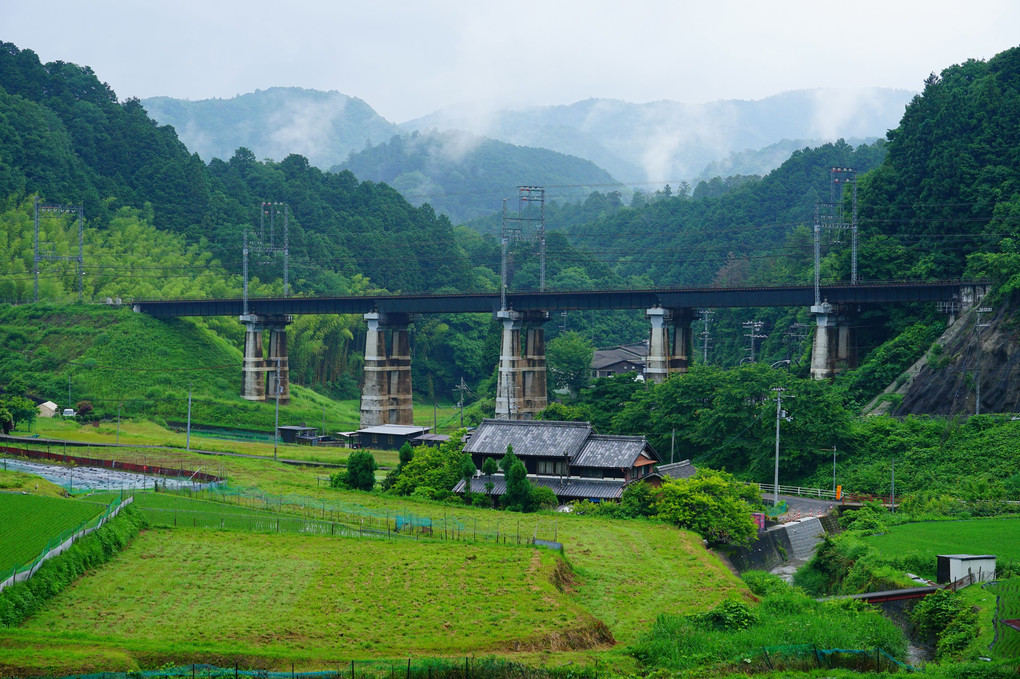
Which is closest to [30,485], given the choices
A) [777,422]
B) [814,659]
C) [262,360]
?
[814,659]

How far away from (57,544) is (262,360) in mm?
75426

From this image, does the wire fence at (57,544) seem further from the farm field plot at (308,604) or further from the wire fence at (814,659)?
the wire fence at (814,659)

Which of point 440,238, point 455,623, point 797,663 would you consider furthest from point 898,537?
point 440,238

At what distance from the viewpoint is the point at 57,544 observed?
4256cm

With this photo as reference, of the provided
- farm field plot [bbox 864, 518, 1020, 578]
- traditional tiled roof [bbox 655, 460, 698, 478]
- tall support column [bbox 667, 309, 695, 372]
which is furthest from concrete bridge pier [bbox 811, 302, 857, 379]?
farm field plot [bbox 864, 518, 1020, 578]

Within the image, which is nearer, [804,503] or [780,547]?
[780,547]

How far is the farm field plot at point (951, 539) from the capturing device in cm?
4869

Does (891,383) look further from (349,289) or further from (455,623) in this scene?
(349,289)

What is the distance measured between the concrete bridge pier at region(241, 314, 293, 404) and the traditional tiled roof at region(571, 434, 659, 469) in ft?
189

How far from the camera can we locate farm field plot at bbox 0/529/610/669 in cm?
3553

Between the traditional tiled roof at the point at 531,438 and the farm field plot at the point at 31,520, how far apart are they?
21.9m

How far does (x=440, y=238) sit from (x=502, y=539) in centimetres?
12226

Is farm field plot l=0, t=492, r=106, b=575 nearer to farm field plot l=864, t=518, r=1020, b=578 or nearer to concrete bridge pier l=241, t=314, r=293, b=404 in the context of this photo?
farm field plot l=864, t=518, r=1020, b=578

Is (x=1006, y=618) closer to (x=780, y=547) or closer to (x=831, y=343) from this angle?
(x=780, y=547)
